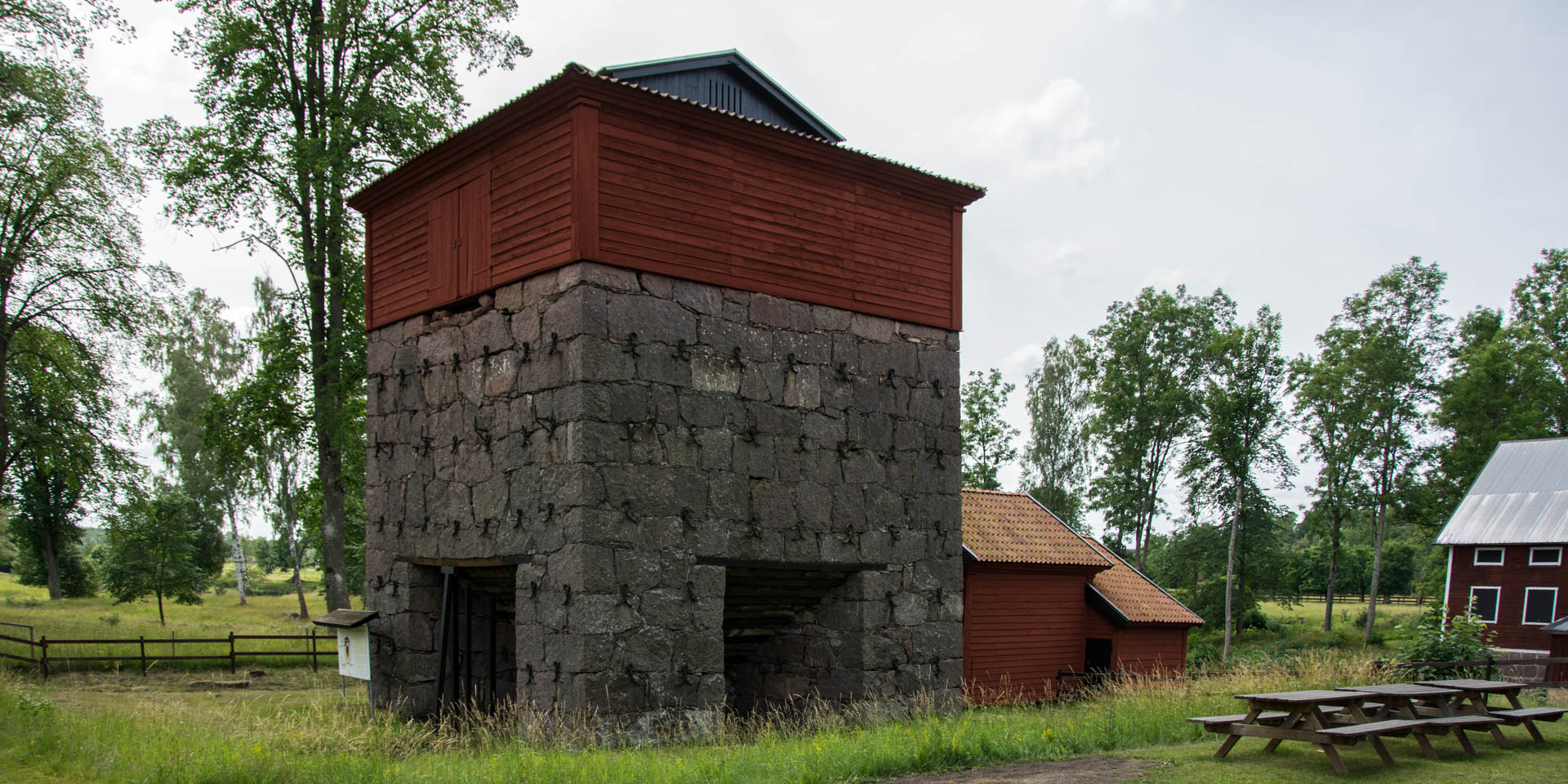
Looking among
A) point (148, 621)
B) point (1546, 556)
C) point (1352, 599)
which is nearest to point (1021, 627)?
point (1546, 556)

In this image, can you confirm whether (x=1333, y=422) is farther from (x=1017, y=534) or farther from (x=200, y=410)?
(x=200, y=410)

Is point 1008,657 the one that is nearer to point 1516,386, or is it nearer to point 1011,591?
point 1011,591

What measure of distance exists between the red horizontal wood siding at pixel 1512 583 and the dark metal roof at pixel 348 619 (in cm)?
2999

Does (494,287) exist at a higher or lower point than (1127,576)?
higher

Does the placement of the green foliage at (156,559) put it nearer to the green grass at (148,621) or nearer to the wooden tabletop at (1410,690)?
the green grass at (148,621)

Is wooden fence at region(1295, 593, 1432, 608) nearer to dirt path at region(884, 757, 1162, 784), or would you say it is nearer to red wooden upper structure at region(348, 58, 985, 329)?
red wooden upper structure at region(348, 58, 985, 329)

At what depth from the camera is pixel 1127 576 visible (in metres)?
22.7

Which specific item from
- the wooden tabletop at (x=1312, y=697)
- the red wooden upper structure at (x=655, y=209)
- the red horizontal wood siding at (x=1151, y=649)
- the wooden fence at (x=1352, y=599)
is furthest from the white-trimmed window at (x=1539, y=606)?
the wooden tabletop at (x=1312, y=697)

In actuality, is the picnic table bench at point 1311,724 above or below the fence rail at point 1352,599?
above

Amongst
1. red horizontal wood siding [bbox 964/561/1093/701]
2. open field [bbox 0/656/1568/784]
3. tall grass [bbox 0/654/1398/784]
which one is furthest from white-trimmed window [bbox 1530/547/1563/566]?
open field [bbox 0/656/1568/784]

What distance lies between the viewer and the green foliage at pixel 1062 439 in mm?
42875

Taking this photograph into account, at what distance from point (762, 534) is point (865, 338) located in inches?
119

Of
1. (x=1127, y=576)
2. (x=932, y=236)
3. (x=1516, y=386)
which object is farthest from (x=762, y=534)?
(x=1516, y=386)

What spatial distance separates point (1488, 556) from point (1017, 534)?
20887 millimetres
